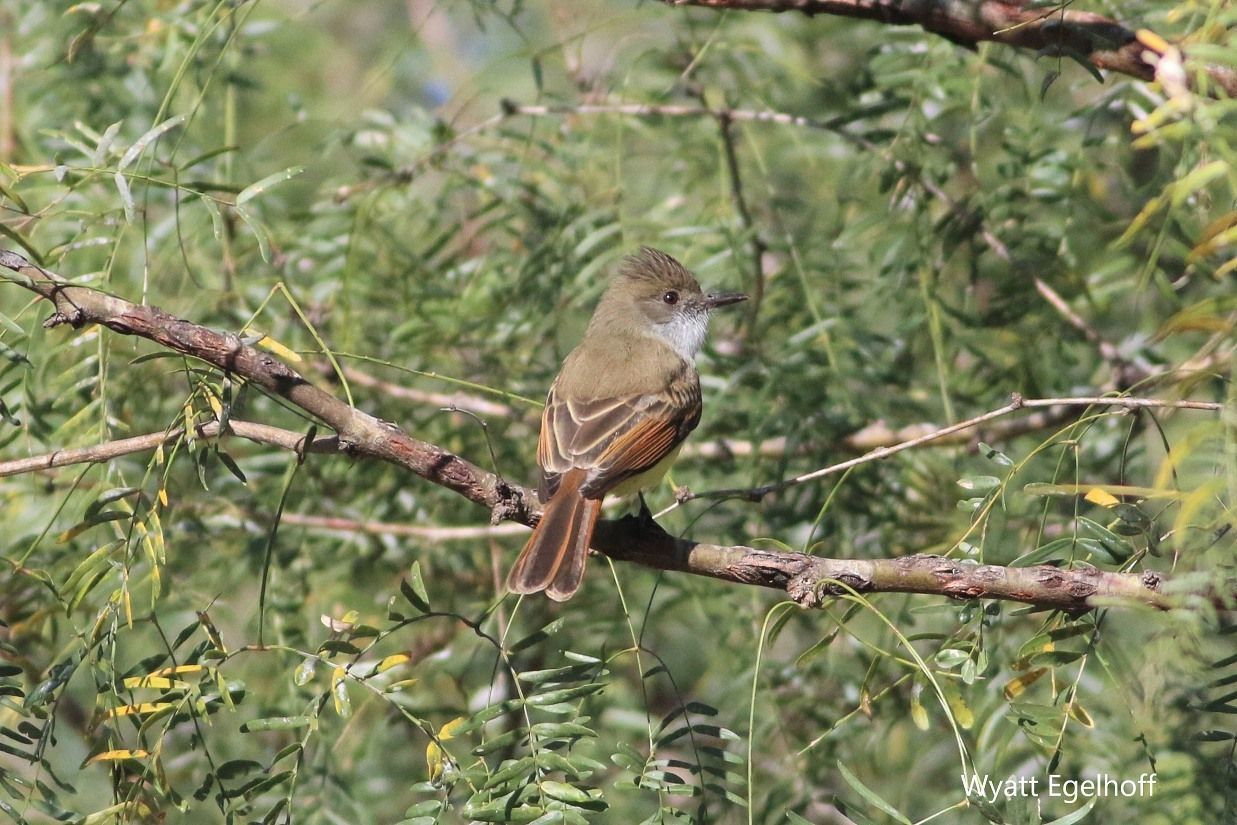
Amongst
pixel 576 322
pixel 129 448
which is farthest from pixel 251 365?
pixel 576 322

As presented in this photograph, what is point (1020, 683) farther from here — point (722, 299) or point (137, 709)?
point (722, 299)

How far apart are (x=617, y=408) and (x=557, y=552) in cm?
94

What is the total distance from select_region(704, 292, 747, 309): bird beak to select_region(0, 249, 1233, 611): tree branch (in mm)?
1426

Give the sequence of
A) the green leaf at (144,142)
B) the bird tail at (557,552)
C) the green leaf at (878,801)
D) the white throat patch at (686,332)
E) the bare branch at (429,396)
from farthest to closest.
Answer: the white throat patch at (686,332), the bare branch at (429,396), the bird tail at (557,552), the green leaf at (144,142), the green leaf at (878,801)

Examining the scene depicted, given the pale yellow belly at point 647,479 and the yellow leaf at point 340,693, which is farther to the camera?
the pale yellow belly at point 647,479

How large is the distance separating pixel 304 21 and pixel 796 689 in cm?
474

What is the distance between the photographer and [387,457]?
2424mm

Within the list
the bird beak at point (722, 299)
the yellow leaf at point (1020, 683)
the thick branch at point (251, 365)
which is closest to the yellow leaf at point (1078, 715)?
the yellow leaf at point (1020, 683)

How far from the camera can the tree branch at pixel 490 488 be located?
217 centimetres

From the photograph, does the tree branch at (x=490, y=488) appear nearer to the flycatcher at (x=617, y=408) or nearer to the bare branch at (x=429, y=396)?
the flycatcher at (x=617, y=408)

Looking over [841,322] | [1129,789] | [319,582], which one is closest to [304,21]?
[319,582]

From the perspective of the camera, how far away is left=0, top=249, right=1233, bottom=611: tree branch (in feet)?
7.12

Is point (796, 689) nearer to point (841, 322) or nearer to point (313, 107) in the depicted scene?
point (841, 322)

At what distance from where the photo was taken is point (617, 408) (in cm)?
383
